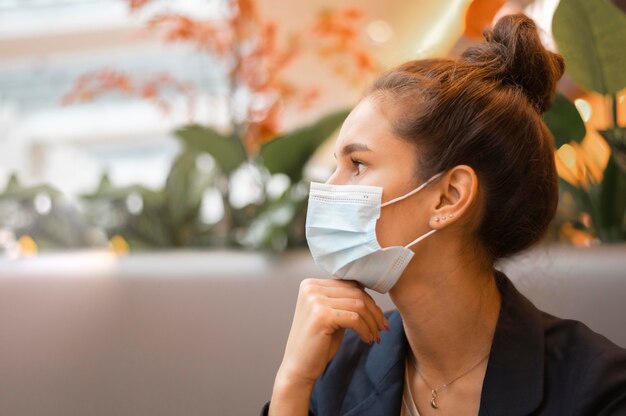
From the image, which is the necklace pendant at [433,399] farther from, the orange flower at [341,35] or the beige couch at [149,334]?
the orange flower at [341,35]

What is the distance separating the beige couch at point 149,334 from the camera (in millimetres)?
1584

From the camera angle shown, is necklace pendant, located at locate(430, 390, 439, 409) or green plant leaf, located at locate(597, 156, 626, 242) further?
green plant leaf, located at locate(597, 156, 626, 242)

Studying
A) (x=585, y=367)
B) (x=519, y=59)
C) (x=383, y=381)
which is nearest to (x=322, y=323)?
(x=383, y=381)

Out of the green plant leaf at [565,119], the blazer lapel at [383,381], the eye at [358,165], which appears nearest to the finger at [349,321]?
the blazer lapel at [383,381]

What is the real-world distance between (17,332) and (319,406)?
0.75 m

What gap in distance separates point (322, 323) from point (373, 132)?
305mm

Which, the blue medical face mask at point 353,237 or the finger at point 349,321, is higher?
the blue medical face mask at point 353,237

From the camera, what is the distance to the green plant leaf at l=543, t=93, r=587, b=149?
4.70 ft

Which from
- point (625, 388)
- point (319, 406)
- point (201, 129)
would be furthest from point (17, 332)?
A: point (625, 388)

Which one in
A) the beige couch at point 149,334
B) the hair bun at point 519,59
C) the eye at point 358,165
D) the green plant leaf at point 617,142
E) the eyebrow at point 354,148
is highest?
the hair bun at point 519,59

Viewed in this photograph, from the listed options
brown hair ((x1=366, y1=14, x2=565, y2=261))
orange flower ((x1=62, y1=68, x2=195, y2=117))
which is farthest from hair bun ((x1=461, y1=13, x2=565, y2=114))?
orange flower ((x1=62, y1=68, x2=195, y2=117))

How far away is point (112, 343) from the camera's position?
1.63 metres

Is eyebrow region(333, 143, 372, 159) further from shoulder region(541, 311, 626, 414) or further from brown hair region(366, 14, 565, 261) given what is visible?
shoulder region(541, 311, 626, 414)

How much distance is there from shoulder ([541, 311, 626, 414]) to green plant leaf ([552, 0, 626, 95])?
50 centimetres
